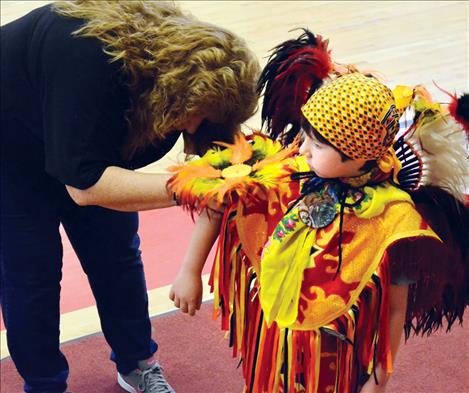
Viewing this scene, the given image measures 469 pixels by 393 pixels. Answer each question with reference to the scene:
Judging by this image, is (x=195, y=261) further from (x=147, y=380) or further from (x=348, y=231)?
(x=147, y=380)

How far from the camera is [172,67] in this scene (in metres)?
1.63

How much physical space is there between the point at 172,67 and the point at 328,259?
47cm

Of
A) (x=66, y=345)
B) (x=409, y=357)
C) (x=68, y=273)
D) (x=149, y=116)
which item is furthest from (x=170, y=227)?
(x=149, y=116)

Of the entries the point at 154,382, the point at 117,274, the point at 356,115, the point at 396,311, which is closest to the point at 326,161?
the point at 356,115

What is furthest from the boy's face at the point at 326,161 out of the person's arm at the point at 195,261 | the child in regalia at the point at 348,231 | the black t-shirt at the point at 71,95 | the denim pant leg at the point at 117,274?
the denim pant leg at the point at 117,274

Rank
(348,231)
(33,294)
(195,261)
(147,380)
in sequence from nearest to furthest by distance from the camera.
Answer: (348,231) → (195,261) → (33,294) → (147,380)

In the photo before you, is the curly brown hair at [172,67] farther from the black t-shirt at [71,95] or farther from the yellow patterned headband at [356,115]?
the yellow patterned headband at [356,115]

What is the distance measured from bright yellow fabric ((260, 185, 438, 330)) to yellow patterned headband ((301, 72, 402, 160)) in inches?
4.3

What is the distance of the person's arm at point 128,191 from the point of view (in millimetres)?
1618

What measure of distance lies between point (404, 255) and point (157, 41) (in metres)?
0.61

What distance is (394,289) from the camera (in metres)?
1.53

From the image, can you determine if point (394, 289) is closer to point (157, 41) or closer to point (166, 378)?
point (157, 41)

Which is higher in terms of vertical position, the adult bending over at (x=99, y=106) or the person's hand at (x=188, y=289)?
the adult bending over at (x=99, y=106)

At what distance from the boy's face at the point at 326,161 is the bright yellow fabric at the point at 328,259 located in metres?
0.05
